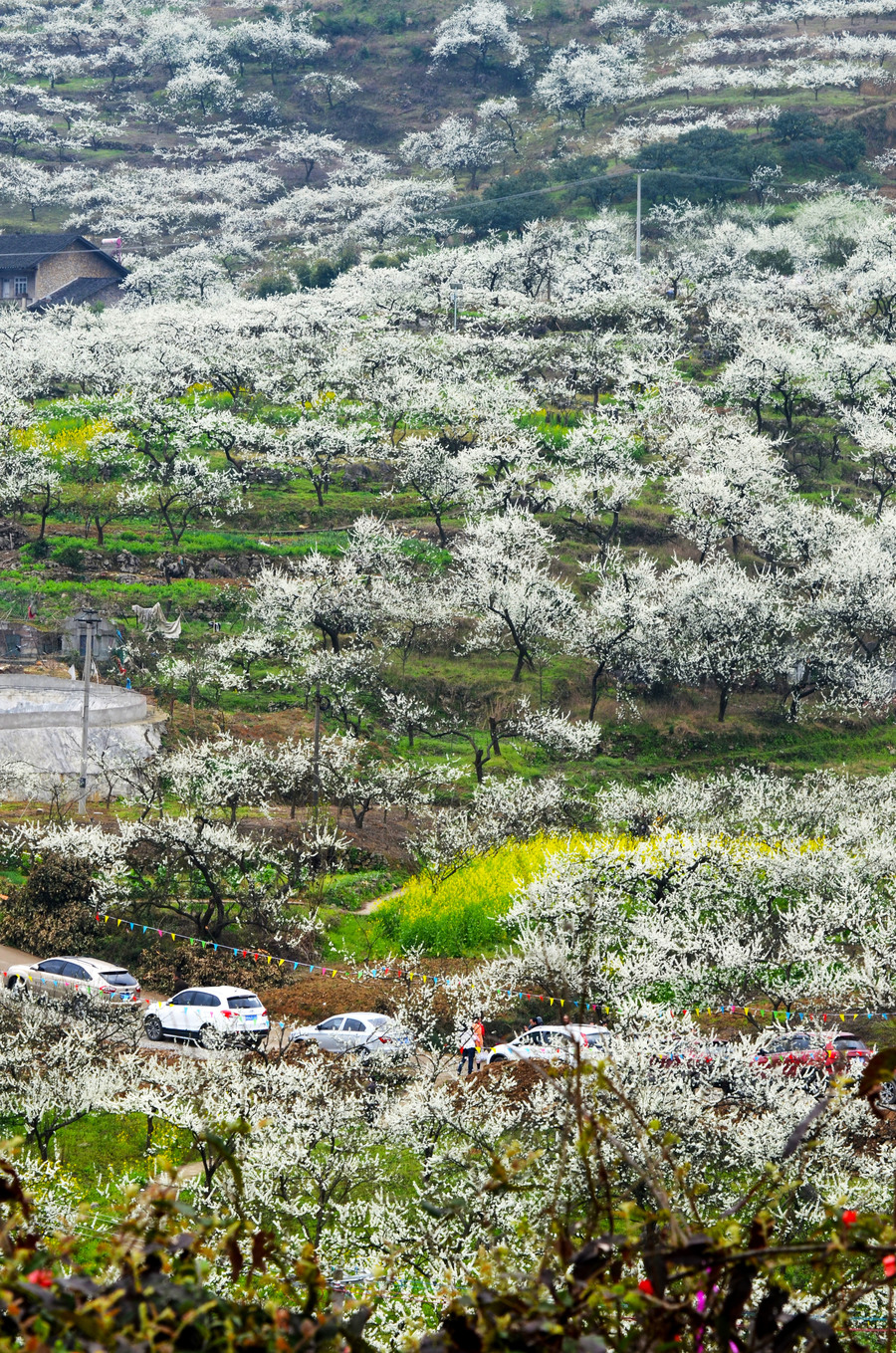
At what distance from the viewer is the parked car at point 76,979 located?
29578 millimetres

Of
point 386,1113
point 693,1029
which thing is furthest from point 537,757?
point 386,1113

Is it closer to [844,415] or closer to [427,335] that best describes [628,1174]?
[844,415]

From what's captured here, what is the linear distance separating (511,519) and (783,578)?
13144 mm

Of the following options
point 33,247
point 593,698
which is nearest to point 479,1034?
point 593,698

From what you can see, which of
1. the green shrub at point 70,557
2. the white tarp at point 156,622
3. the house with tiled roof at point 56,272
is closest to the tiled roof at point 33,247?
the house with tiled roof at point 56,272

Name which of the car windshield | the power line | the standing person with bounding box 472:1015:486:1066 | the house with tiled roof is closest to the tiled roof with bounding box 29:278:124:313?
the house with tiled roof

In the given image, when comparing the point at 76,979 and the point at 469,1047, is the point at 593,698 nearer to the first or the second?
the point at 76,979

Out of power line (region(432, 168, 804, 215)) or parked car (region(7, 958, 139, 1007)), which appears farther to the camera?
power line (region(432, 168, 804, 215))

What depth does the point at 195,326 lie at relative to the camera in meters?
100

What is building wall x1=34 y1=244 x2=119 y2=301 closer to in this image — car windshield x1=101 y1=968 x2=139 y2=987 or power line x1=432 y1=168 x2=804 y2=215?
power line x1=432 y1=168 x2=804 y2=215

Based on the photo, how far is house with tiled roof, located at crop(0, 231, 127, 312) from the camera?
116 metres

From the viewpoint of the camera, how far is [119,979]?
30.8 m

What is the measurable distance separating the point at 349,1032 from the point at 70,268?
4188 inches

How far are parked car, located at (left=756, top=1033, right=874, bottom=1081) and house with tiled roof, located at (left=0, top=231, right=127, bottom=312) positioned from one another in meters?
103
